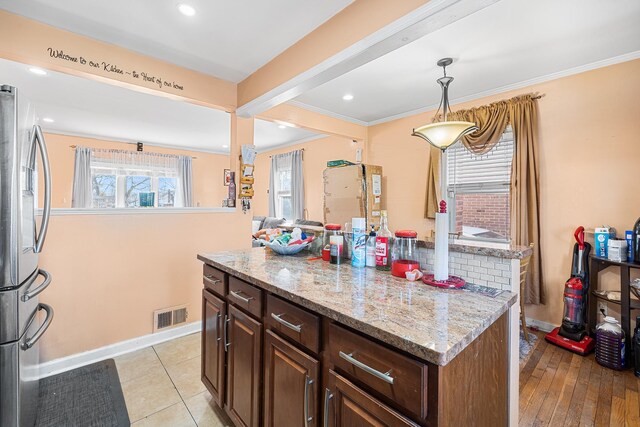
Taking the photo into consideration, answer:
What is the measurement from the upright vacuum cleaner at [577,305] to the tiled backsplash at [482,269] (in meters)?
1.93

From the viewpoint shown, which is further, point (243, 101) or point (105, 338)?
point (243, 101)

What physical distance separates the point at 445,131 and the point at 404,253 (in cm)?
129

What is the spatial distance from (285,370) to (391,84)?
114 inches

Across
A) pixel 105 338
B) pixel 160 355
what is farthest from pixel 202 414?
pixel 105 338

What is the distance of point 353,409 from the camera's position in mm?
874

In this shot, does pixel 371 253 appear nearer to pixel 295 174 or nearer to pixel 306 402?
pixel 306 402

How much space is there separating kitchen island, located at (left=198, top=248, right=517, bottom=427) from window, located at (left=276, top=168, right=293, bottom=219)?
Result: 4.75m

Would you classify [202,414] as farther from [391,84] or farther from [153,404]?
[391,84]

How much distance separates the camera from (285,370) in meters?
1.13

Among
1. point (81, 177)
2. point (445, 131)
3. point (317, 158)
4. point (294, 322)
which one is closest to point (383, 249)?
point (294, 322)

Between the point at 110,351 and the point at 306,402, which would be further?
the point at 110,351

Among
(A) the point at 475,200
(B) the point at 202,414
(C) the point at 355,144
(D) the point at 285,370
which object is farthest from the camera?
(C) the point at 355,144

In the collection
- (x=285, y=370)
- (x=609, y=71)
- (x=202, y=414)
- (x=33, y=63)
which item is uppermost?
(x=609, y=71)

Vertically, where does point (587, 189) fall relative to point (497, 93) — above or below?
below
